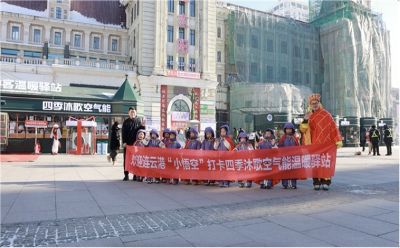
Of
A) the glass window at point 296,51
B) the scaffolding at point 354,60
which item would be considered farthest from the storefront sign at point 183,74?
the scaffolding at point 354,60

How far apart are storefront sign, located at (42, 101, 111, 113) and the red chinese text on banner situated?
50.8ft

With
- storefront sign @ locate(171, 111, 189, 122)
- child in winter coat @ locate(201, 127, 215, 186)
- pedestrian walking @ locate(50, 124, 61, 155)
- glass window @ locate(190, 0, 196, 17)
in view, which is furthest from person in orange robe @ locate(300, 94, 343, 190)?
glass window @ locate(190, 0, 196, 17)

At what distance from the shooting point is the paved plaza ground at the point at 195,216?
12.6 feet

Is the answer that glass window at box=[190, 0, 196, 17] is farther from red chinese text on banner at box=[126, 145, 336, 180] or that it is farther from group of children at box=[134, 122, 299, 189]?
red chinese text on banner at box=[126, 145, 336, 180]

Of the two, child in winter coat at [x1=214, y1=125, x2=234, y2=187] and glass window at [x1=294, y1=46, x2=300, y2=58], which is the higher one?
glass window at [x1=294, y1=46, x2=300, y2=58]

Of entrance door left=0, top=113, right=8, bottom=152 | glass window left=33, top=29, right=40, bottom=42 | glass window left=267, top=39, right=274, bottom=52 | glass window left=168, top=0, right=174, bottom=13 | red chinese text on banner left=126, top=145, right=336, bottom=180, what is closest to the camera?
red chinese text on banner left=126, top=145, right=336, bottom=180

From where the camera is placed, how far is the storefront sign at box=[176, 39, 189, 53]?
32397mm

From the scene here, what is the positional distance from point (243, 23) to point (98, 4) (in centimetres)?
2103

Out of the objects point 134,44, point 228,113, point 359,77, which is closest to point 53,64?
point 134,44

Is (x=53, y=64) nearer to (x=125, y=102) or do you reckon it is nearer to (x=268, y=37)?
(x=125, y=102)

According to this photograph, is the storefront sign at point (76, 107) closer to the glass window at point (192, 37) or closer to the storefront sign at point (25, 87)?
the storefront sign at point (25, 87)

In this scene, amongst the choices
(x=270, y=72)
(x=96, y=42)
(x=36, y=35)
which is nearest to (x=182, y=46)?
(x=96, y=42)

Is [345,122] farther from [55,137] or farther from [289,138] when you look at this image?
[55,137]

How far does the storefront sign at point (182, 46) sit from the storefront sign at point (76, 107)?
12566mm
